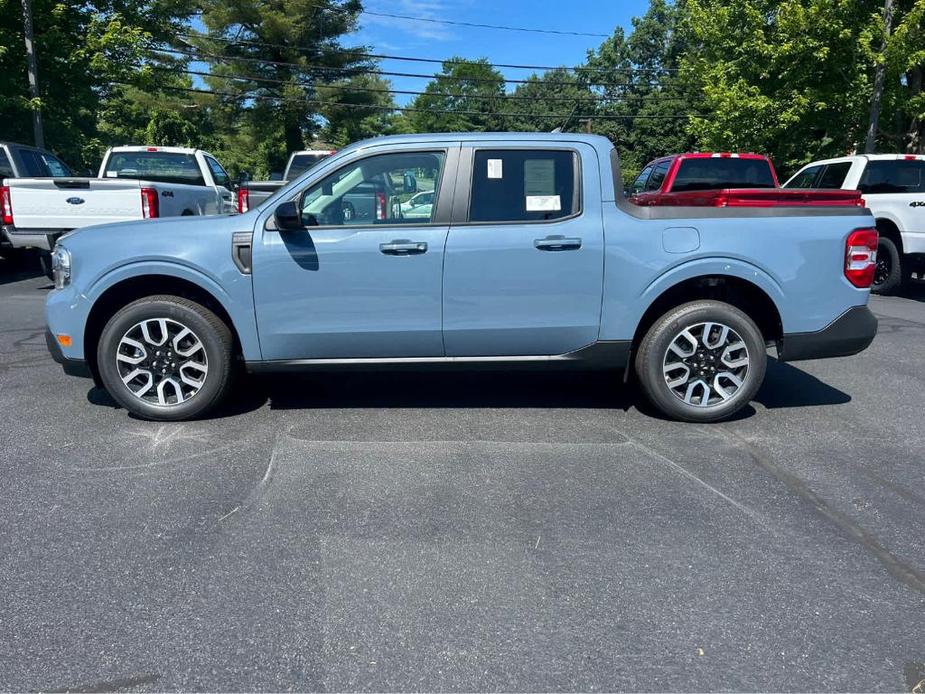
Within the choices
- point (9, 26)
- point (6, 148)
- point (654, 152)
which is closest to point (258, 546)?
point (6, 148)

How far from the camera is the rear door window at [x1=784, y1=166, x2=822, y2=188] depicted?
13062 mm

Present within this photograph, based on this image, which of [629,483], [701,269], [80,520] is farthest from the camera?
[701,269]

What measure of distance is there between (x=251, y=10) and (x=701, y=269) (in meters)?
42.3

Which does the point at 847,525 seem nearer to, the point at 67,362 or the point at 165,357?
the point at 165,357

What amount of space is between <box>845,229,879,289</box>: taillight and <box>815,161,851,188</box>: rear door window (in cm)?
784

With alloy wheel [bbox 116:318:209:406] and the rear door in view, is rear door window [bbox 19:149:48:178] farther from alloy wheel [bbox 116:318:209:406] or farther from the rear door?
the rear door

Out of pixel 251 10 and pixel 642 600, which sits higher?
pixel 251 10

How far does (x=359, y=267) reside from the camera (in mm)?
5031

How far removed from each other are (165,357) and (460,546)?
2.72m

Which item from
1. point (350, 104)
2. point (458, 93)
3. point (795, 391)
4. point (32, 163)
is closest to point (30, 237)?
point (32, 163)

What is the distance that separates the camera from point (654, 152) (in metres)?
59.0

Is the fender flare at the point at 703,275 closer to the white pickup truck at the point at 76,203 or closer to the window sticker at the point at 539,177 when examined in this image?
the window sticker at the point at 539,177

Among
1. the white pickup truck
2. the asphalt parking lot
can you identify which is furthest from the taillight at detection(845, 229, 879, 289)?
the white pickup truck

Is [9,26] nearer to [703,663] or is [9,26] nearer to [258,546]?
[258,546]
